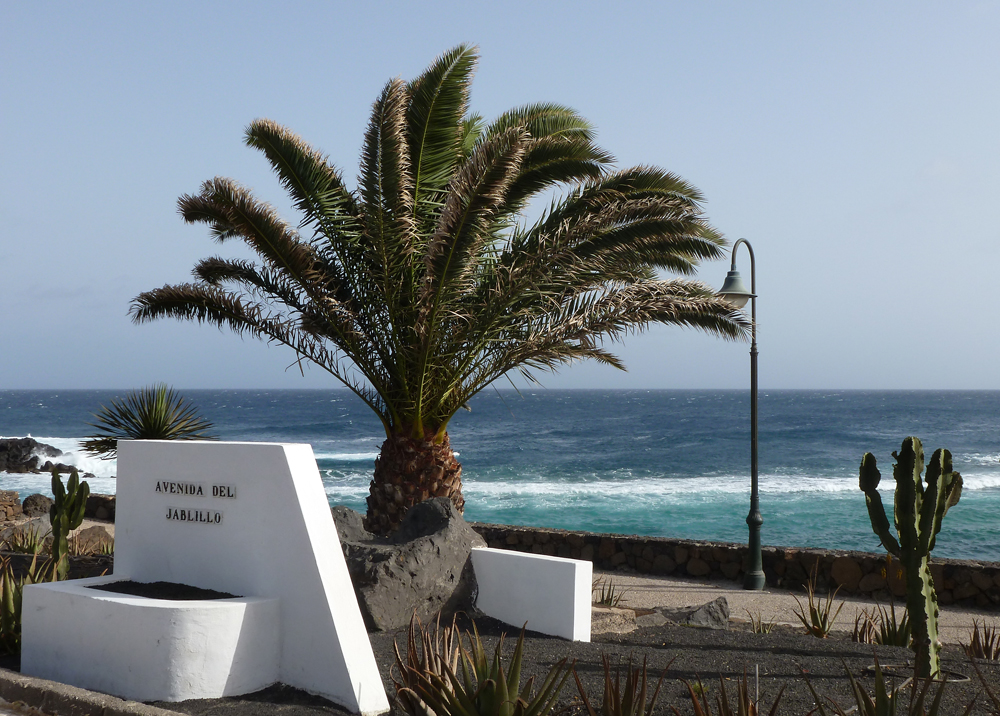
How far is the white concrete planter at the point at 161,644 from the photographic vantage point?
4.95 metres

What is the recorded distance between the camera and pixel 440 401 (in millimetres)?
9906

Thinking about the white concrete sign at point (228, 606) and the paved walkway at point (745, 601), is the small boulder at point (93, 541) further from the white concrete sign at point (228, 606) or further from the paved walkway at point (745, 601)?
the paved walkway at point (745, 601)

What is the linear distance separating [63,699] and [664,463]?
37952 mm

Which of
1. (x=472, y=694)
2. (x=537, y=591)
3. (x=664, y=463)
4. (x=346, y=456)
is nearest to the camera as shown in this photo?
(x=472, y=694)

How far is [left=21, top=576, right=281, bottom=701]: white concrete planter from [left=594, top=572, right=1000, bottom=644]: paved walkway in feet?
17.4

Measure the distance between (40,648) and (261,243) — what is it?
4.95 m

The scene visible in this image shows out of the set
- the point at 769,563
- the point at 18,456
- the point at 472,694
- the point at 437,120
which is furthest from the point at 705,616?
the point at 18,456

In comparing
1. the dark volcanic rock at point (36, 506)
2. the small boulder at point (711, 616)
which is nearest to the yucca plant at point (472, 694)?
the small boulder at point (711, 616)

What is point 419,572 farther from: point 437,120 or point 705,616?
point 437,120

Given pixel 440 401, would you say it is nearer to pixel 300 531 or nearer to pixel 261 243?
pixel 261 243

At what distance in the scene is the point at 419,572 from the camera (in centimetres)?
702

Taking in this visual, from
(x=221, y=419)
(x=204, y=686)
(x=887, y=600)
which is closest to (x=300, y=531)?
(x=204, y=686)

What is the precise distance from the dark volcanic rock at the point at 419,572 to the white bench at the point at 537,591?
0.63ft

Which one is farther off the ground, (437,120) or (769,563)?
(437,120)
